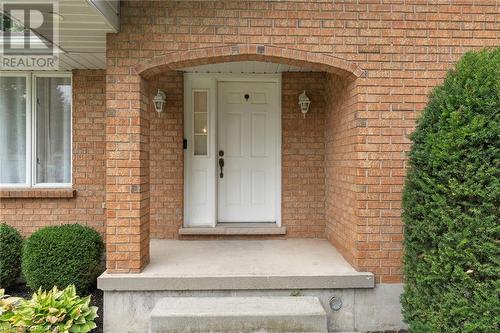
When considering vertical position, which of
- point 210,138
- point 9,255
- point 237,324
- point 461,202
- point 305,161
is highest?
point 210,138

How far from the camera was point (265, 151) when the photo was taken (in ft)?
17.9

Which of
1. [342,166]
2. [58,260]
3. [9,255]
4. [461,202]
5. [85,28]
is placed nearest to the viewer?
[461,202]

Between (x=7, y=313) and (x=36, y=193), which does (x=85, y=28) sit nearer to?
(x=36, y=193)

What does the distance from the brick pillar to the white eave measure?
1.60 feet

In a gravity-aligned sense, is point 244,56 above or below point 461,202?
above

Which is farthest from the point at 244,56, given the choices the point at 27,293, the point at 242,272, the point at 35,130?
the point at 27,293

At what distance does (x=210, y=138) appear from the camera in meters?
5.31

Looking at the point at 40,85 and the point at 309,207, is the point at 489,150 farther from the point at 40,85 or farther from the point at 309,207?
the point at 40,85

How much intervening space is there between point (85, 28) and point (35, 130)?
2.26m

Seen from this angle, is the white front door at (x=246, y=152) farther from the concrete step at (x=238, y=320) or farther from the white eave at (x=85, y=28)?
the concrete step at (x=238, y=320)

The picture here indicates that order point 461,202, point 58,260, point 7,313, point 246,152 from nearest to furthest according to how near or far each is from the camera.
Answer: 1. point 461,202
2. point 7,313
3. point 58,260
4. point 246,152

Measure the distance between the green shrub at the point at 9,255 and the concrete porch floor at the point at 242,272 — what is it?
72.0 inches

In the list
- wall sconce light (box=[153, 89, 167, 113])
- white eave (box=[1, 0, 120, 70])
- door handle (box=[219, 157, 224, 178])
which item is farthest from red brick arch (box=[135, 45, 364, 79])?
door handle (box=[219, 157, 224, 178])

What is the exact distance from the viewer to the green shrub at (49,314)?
3.23 meters
